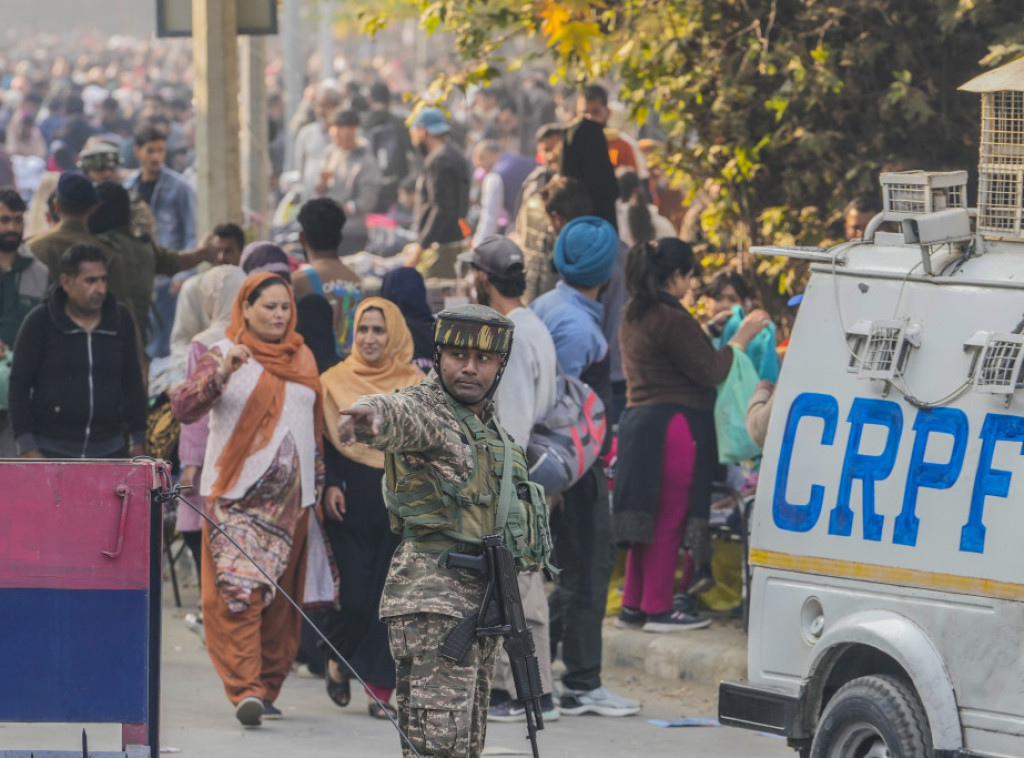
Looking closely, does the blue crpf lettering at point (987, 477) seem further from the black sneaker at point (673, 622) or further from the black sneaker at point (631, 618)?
the black sneaker at point (631, 618)

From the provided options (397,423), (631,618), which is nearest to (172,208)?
(631,618)

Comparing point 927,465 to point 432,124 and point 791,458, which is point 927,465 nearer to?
point 791,458

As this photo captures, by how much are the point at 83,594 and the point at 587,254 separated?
3.54 m

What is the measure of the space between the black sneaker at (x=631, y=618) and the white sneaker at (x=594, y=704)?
4.00ft

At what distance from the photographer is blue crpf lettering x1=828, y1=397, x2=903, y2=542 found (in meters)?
5.93

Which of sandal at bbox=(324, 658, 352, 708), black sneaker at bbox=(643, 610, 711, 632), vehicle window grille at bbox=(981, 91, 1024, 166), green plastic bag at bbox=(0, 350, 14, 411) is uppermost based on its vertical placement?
vehicle window grille at bbox=(981, 91, 1024, 166)

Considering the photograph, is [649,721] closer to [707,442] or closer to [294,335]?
[707,442]

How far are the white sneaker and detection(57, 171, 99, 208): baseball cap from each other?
4.08 meters

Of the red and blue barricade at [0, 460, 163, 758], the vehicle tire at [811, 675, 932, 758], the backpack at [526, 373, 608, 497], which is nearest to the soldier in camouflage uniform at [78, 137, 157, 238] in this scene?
the backpack at [526, 373, 608, 497]

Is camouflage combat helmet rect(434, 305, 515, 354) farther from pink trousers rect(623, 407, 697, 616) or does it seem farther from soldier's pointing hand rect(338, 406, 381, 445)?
pink trousers rect(623, 407, 697, 616)

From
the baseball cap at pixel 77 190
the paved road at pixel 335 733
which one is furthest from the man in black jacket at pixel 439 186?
the paved road at pixel 335 733

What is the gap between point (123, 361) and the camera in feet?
29.4

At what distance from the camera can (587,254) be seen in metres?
8.67

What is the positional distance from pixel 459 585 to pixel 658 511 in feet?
13.2
